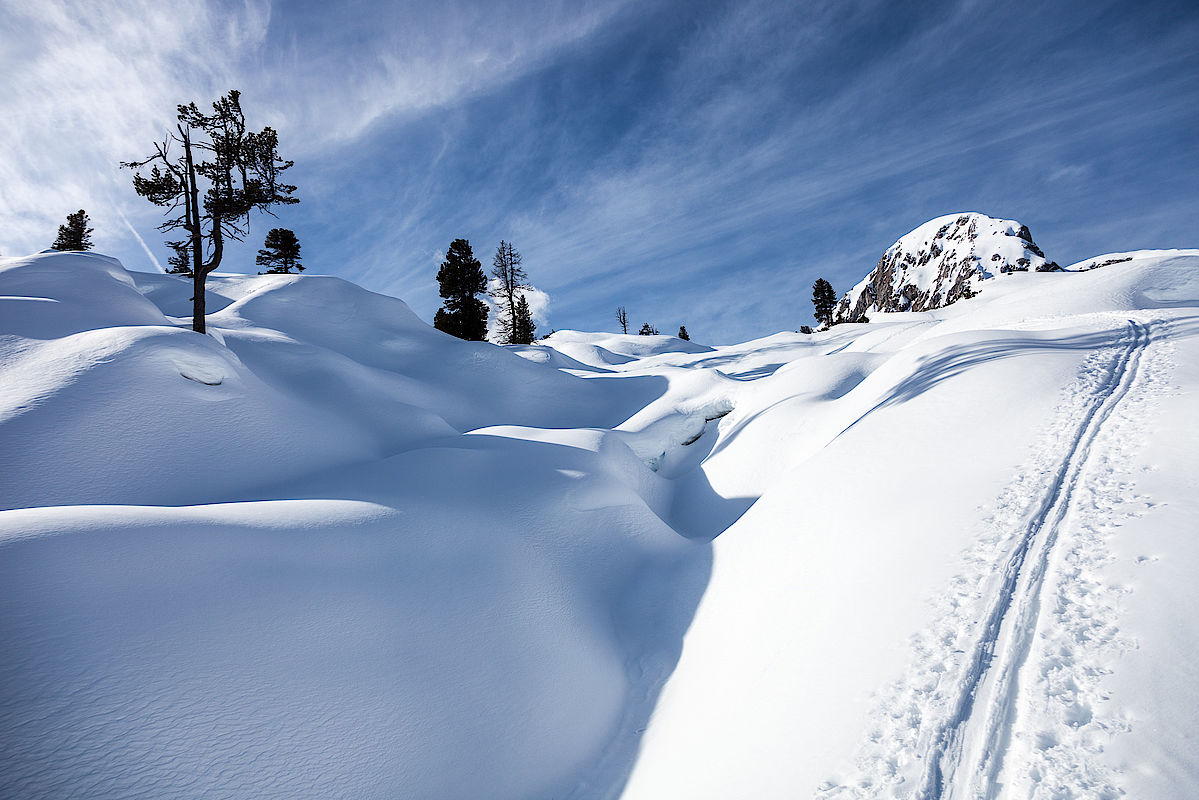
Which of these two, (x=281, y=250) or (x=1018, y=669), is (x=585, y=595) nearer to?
(x=1018, y=669)

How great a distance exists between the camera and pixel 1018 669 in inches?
145

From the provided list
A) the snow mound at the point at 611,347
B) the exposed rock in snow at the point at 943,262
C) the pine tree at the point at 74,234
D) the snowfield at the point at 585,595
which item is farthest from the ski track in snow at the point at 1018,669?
the exposed rock in snow at the point at 943,262

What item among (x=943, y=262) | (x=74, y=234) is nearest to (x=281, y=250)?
(x=74, y=234)

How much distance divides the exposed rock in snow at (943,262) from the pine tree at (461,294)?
319 feet

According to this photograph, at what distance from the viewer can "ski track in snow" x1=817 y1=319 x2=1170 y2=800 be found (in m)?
3.06

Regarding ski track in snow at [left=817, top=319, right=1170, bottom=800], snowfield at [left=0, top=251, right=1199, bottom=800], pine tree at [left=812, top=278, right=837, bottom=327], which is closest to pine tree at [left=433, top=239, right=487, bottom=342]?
snowfield at [left=0, top=251, right=1199, bottom=800]

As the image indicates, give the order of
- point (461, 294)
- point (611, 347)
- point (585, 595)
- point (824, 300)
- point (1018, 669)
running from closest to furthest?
point (1018, 669)
point (585, 595)
point (461, 294)
point (611, 347)
point (824, 300)

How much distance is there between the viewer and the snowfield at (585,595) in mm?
3361

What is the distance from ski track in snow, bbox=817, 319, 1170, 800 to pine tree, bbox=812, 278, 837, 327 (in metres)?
64.9

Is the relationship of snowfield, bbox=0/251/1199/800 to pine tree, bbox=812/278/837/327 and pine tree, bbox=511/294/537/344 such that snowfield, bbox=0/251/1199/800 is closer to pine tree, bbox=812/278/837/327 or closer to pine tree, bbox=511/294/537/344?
pine tree, bbox=511/294/537/344

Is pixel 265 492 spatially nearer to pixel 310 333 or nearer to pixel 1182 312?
pixel 310 333

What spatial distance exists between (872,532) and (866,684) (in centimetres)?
241

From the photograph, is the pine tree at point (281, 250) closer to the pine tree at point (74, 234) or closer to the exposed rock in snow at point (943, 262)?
the pine tree at point (74, 234)

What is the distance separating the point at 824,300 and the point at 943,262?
354 feet
